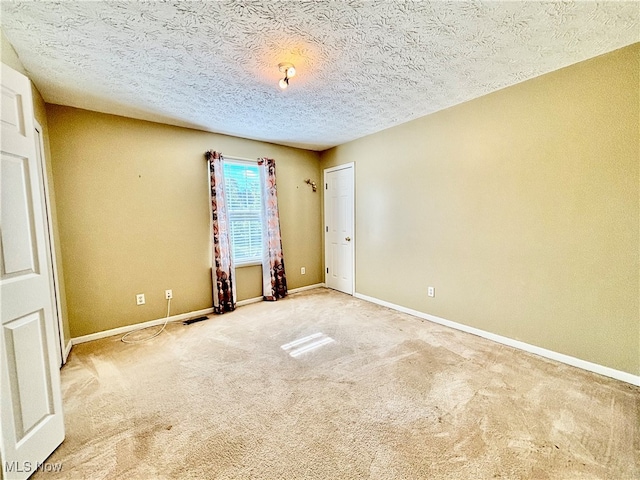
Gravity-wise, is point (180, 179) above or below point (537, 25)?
below

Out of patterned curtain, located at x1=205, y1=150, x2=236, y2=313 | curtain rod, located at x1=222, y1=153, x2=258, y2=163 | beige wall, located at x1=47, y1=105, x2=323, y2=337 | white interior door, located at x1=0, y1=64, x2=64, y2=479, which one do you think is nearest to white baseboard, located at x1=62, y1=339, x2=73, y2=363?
beige wall, located at x1=47, y1=105, x2=323, y2=337

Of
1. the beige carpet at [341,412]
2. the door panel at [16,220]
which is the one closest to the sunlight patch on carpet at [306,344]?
the beige carpet at [341,412]

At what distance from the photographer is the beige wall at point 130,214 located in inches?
110

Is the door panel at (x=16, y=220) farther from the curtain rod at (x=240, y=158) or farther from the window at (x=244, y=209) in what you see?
the curtain rod at (x=240, y=158)

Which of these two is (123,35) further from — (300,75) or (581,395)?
(581,395)

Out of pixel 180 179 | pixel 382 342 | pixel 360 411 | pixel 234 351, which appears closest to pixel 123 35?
pixel 180 179

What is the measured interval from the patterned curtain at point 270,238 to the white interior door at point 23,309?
273 cm

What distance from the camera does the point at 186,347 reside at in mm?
2729

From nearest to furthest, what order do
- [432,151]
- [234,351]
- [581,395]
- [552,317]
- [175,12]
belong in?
1. [175,12]
2. [581,395]
3. [552,317]
4. [234,351]
5. [432,151]

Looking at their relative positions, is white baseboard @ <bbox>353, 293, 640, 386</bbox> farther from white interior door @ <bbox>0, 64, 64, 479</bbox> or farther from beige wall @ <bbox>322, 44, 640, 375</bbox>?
white interior door @ <bbox>0, 64, 64, 479</bbox>

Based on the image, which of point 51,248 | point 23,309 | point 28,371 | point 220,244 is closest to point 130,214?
point 51,248

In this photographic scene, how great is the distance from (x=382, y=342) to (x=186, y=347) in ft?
6.62

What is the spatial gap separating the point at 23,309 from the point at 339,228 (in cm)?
374

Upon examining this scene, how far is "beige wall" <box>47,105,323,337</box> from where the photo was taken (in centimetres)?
279
